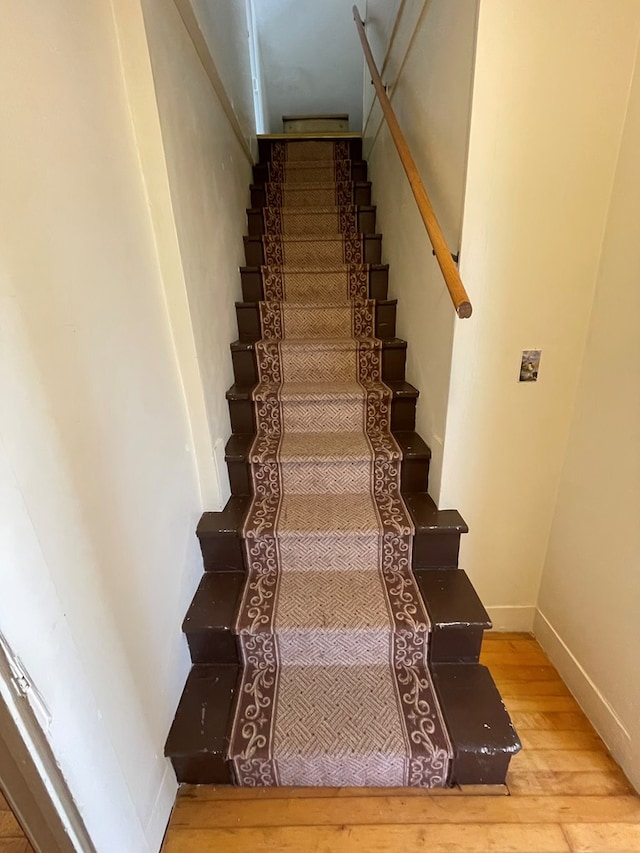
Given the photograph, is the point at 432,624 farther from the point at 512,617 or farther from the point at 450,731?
→ the point at 512,617

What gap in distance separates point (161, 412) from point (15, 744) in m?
0.80

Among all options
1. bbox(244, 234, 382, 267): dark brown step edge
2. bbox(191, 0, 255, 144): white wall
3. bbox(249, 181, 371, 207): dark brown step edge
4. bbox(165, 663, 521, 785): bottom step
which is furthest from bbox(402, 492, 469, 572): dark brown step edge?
bbox(249, 181, 371, 207): dark brown step edge

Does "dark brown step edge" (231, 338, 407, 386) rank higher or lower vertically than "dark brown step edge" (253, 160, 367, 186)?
lower

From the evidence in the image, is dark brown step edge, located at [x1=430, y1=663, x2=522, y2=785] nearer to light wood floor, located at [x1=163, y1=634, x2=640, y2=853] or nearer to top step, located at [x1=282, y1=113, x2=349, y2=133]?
light wood floor, located at [x1=163, y1=634, x2=640, y2=853]

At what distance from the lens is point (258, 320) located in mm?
2160

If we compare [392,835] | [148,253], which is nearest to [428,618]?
[392,835]

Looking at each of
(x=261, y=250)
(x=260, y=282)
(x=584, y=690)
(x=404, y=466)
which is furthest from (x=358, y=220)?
(x=584, y=690)

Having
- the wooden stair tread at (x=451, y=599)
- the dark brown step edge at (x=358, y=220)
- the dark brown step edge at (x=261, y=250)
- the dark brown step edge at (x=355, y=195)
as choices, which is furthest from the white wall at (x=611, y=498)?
the dark brown step edge at (x=355, y=195)

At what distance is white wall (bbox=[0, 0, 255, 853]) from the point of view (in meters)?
0.68

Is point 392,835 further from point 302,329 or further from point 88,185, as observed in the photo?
point 302,329

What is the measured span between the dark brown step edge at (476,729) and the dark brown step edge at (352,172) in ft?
10.3

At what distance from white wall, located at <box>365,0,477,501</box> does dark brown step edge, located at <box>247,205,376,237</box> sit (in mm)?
332

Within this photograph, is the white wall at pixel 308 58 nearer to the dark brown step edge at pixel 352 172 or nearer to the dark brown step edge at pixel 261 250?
the dark brown step edge at pixel 352 172

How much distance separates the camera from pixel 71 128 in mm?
855
